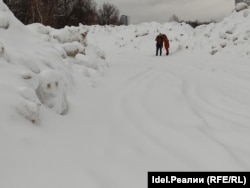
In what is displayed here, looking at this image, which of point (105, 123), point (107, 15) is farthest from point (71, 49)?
point (107, 15)

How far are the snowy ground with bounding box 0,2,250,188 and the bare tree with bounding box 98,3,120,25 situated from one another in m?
49.7

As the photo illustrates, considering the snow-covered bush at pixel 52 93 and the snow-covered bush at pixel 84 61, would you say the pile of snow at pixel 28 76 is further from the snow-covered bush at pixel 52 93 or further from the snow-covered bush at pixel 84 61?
the snow-covered bush at pixel 84 61

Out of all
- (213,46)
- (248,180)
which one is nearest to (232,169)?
(248,180)

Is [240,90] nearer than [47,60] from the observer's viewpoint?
No

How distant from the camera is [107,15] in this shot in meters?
56.9

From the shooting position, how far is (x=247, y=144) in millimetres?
3539

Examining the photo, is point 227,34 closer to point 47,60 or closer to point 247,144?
point 47,60

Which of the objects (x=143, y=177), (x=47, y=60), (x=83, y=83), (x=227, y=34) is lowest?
(x=143, y=177)

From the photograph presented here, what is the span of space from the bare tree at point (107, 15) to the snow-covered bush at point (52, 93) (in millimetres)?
52595

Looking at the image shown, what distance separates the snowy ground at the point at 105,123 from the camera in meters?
2.88

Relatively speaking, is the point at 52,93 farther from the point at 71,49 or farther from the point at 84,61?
the point at 71,49

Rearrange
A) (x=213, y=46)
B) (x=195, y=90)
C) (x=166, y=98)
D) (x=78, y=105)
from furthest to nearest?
(x=213, y=46)
(x=195, y=90)
(x=166, y=98)
(x=78, y=105)

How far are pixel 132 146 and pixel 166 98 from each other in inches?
91.8

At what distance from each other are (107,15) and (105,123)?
178 feet
